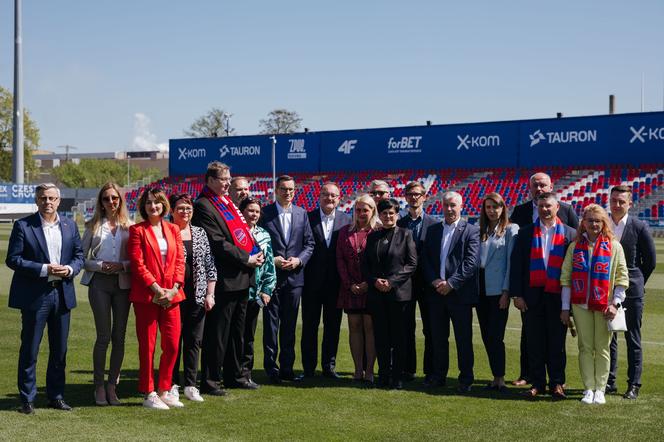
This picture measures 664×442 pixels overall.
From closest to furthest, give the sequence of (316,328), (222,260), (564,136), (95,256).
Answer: (95,256) < (222,260) < (316,328) < (564,136)

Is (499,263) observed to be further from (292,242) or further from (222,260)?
(222,260)

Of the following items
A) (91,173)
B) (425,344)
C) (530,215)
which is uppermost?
(91,173)

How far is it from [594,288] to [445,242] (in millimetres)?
1404

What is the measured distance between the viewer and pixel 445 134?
41344 mm

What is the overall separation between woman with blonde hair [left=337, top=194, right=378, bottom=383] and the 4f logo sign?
118 feet

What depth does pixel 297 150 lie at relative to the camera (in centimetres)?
4553

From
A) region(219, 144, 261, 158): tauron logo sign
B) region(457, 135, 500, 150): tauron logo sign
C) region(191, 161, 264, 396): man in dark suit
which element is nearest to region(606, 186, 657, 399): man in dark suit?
region(191, 161, 264, 396): man in dark suit

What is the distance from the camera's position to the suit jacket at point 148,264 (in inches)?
263

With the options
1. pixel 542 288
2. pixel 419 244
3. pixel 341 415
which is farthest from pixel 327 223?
pixel 341 415

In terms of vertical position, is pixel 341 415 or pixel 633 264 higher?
pixel 633 264

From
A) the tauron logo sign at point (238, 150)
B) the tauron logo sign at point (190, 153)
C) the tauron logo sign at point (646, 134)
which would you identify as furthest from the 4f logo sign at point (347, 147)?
the tauron logo sign at point (646, 134)

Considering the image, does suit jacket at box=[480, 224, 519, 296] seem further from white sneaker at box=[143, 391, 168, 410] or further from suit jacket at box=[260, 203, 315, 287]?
white sneaker at box=[143, 391, 168, 410]

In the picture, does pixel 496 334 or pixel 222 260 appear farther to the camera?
pixel 496 334

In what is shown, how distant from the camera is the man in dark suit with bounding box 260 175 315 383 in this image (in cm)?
811
